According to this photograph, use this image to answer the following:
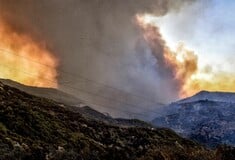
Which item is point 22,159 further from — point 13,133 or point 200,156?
point 200,156

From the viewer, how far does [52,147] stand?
572 feet

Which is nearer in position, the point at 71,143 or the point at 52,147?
the point at 52,147

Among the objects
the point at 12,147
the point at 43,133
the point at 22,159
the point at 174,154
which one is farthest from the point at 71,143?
the point at 174,154

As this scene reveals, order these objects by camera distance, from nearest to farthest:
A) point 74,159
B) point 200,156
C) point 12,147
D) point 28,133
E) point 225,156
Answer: point 225,156 → point 200,156 → point 74,159 → point 12,147 → point 28,133

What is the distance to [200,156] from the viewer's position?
68.9 m

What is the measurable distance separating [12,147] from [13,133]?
28123mm

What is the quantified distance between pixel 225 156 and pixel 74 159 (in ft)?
220

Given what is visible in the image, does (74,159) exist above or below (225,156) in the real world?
above

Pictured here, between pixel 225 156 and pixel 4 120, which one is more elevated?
pixel 4 120

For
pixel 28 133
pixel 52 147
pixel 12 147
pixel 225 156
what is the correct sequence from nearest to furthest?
pixel 225 156 → pixel 12 147 → pixel 52 147 → pixel 28 133

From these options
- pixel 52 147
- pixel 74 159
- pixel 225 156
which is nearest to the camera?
pixel 225 156

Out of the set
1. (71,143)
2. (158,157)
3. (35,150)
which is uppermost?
(71,143)

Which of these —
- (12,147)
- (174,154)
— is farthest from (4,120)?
(174,154)

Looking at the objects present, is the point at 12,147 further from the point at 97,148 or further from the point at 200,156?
the point at 200,156
